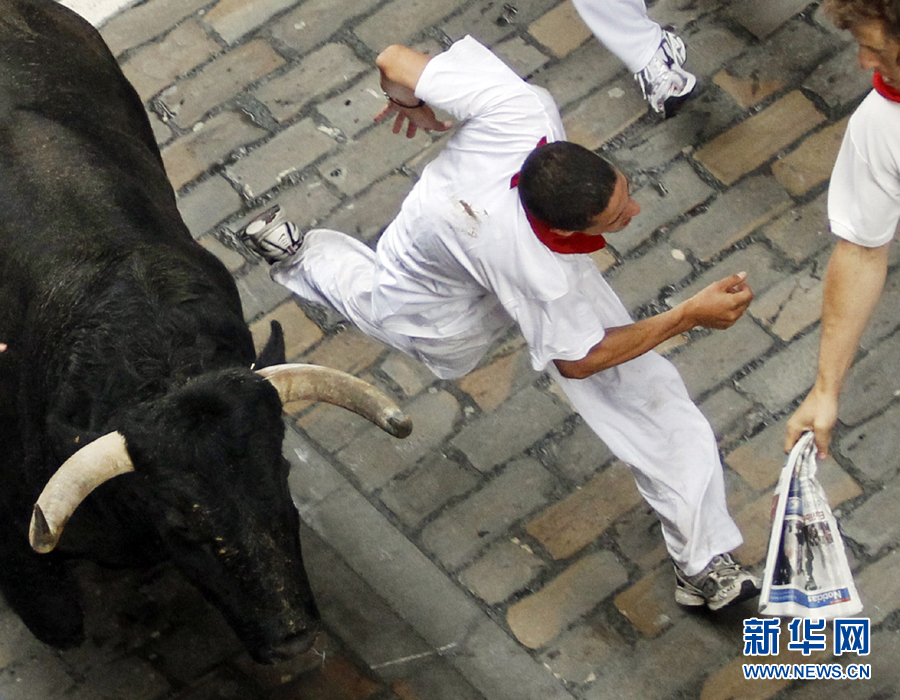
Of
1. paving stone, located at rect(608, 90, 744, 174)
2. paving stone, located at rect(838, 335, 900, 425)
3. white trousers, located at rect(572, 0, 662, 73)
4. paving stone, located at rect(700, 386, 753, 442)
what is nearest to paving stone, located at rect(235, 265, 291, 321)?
paving stone, located at rect(608, 90, 744, 174)

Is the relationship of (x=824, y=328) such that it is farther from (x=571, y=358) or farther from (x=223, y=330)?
(x=223, y=330)

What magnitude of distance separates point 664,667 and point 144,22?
511cm

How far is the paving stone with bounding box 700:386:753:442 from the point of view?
5.87 metres

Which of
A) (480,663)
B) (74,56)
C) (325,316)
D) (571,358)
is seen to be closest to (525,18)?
(325,316)

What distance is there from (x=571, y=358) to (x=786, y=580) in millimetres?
1184

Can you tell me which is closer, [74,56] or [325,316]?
[74,56]

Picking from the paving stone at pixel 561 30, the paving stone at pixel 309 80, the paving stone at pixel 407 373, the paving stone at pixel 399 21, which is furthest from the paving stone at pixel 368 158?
the paving stone at pixel 407 373

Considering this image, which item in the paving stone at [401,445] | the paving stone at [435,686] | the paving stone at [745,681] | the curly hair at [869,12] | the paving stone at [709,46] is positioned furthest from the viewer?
the paving stone at [709,46]

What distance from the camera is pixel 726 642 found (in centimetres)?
543

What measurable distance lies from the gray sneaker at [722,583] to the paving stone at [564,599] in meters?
0.39

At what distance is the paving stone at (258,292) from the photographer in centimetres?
653

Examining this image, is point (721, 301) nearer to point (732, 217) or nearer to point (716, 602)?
point (716, 602)

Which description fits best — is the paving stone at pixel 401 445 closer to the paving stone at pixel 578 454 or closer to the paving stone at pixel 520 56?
the paving stone at pixel 578 454

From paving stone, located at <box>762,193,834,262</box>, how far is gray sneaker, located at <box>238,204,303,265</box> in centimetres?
252
